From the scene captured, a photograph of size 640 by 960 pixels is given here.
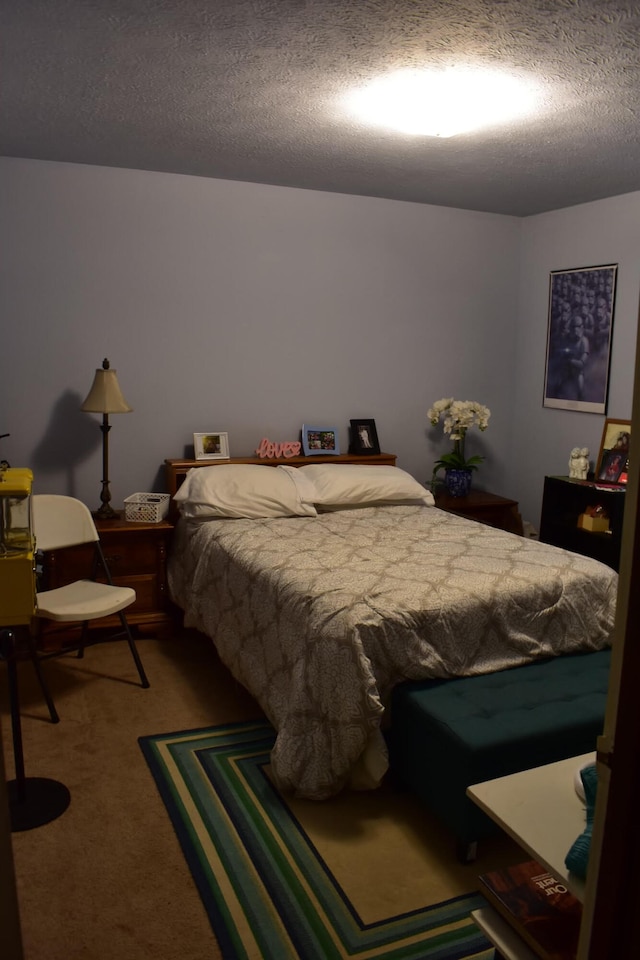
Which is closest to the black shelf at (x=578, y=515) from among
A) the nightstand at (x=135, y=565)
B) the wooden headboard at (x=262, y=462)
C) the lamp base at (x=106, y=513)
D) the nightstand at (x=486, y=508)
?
the nightstand at (x=486, y=508)

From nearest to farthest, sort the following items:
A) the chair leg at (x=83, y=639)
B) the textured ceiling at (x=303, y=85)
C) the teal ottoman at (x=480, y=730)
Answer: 1. the textured ceiling at (x=303, y=85)
2. the teal ottoman at (x=480, y=730)
3. the chair leg at (x=83, y=639)

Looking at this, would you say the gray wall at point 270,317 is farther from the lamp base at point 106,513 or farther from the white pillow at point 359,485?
the white pillow at point 359,485

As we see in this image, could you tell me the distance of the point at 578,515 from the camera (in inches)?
170

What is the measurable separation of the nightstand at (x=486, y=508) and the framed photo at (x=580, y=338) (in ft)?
2.35

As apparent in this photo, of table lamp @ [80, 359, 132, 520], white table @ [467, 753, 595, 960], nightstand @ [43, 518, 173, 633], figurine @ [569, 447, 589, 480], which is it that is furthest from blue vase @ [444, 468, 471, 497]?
white table @ [467, 753, 595, 960]

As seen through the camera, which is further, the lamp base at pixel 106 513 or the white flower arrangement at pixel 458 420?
the white flower arrangement at pixel 458 420

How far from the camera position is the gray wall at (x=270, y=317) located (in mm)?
3840

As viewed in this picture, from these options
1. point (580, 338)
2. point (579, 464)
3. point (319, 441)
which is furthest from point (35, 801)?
point (580, 338)

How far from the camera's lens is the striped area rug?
6.21ft

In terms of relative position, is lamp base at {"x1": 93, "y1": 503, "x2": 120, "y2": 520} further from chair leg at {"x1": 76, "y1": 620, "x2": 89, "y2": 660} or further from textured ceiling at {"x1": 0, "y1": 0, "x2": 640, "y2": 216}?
textured ceiling at {"x1": 0, "y1": 0, "x2": 640, "y2": 216}

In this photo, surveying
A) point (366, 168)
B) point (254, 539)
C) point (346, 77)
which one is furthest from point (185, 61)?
point (254, 539)

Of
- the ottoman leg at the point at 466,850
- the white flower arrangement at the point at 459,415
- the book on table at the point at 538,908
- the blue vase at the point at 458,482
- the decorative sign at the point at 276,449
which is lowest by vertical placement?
the ottoman leg at the point at 466,850

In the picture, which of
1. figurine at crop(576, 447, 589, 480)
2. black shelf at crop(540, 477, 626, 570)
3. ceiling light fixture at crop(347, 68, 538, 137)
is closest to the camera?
ceiling light fixture at crop(347, 68, 538, 137)

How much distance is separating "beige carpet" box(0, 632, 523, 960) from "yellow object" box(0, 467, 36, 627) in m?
0.70
